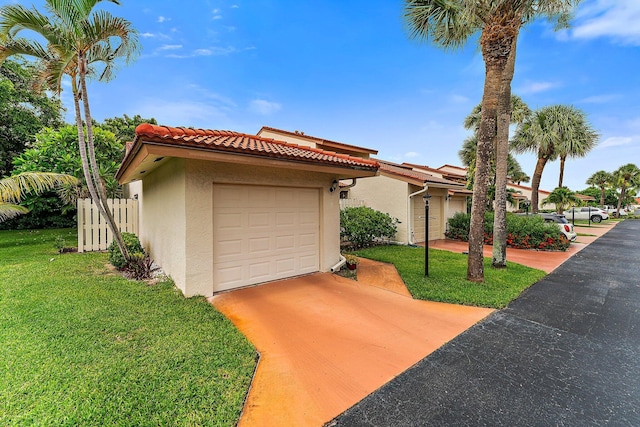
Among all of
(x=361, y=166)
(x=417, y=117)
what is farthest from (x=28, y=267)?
(x=417, y=117)

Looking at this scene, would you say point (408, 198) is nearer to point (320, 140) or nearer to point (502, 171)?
point (502, 171)

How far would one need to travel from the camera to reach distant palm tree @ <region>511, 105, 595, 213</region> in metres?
18.2

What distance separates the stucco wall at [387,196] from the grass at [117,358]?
1022cm

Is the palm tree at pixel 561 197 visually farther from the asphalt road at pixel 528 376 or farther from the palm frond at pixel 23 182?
the palm frond at pixel 23 182

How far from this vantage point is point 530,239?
12.3m

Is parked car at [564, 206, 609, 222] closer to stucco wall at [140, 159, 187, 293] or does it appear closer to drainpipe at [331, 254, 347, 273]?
drainpipe at [331, 254, 347, 273]

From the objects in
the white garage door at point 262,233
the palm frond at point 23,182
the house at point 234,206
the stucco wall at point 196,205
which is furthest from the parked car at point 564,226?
the palm frond at point 23,182

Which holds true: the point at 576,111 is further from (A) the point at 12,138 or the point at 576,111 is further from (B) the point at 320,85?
(A) the point at 12,138

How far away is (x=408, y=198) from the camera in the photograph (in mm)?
12773

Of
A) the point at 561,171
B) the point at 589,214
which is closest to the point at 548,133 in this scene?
the point at 561,171

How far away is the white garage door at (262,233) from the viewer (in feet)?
19.1

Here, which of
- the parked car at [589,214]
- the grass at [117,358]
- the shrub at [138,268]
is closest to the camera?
the grass at [117,358]

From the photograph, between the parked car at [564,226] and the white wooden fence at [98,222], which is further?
the parked car at [564,226]

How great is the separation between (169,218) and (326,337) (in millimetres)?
4518
